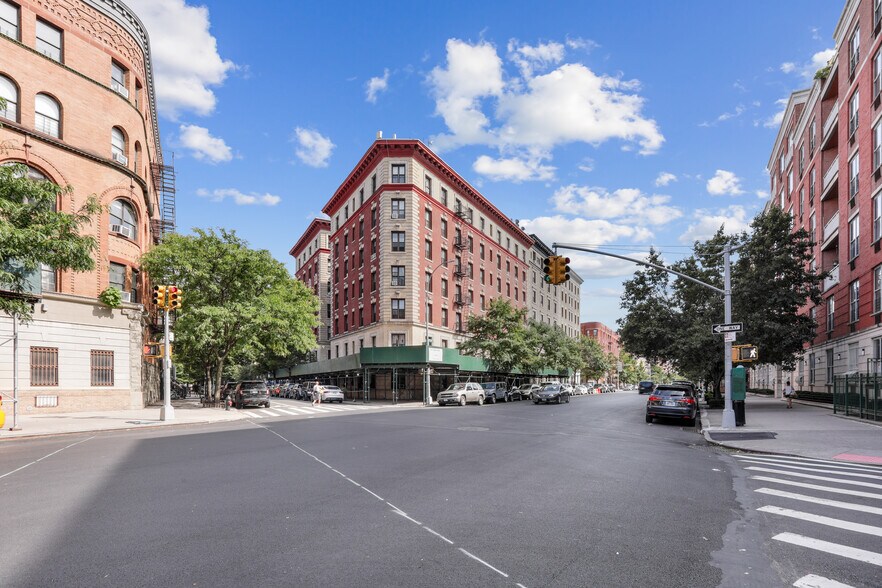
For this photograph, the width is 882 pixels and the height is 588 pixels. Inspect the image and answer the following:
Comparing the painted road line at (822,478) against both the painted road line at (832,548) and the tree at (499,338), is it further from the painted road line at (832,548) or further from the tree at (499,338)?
the tree at (499,338)

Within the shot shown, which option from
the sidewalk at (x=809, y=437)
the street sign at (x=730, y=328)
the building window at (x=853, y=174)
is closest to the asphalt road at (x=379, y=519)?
the sidewalk at (x=809, y=437)

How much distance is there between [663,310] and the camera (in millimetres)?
34844

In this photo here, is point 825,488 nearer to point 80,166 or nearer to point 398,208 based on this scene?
point 80,166

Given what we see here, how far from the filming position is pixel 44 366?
83.4 ft

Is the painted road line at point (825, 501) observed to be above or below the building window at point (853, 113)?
below

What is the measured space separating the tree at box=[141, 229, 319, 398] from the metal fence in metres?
28.5

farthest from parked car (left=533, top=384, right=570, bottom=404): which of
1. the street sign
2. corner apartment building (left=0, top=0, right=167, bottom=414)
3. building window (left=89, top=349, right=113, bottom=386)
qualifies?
building window (left=89, top=349, right=113, bottom=386)

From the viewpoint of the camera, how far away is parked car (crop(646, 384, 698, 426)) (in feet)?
71.4

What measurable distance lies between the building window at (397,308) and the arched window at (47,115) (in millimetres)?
27593

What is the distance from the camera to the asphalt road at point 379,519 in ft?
15.9

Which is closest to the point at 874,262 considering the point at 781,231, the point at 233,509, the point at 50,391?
the point at 781,231

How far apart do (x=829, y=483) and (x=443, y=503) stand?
6628mm

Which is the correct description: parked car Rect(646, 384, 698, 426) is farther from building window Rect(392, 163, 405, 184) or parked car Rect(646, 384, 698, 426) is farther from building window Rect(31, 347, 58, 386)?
building window Rect(392, 163, 405, 184)

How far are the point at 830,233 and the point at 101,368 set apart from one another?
44.5 meters
